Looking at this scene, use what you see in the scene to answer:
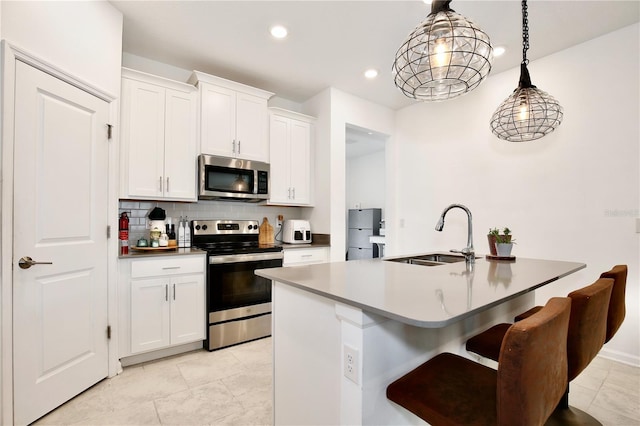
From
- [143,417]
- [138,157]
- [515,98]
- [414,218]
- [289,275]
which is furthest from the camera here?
[414,218]

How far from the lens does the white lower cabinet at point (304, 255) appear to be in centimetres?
327

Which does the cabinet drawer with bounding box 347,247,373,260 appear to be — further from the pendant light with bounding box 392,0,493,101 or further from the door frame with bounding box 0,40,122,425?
the door frame with bounding box 0,40,122,425

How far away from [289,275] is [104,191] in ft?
5.37

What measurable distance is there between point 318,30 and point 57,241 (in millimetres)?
2434

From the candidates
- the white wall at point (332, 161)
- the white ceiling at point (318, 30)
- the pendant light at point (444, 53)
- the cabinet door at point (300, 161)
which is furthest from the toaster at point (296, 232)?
the pendant light at point (444, 53)

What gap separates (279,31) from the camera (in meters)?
2.59

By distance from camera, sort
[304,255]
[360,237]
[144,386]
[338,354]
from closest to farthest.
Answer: [338,354], [144,386], [304,255], [360,237]

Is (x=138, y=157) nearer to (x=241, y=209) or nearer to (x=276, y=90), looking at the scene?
(x=241, y=209)

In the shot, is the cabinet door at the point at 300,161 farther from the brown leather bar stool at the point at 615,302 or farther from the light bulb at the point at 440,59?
the brown leather bar stool at the point at 615,302

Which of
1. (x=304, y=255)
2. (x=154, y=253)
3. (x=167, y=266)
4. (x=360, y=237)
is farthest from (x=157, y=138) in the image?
(x=360, y=237)

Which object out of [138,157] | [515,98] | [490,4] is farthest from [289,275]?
[490,4]

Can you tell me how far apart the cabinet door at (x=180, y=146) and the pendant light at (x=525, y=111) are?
101 inches

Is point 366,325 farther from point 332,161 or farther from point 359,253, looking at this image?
point 359,253

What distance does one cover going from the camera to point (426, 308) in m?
0.93
